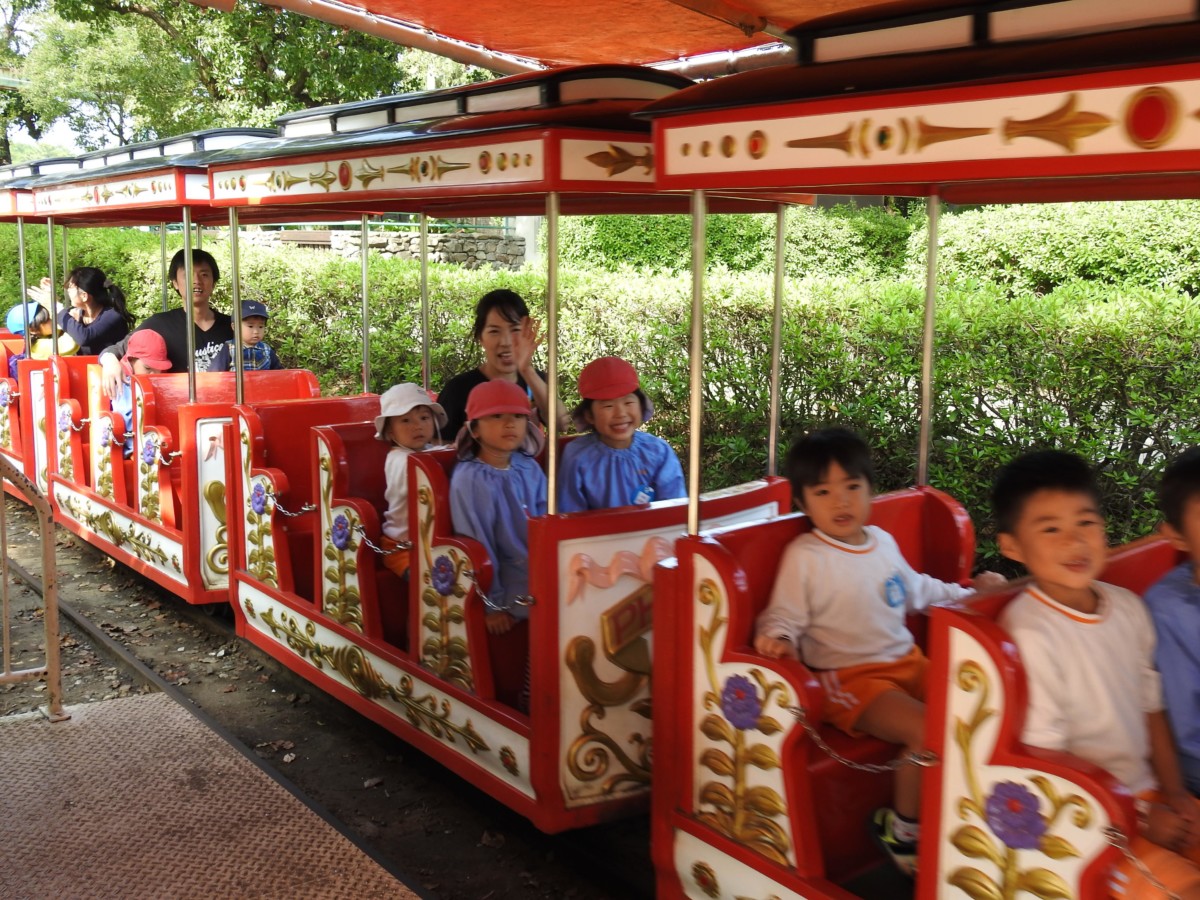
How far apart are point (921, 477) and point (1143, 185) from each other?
101 centimetres

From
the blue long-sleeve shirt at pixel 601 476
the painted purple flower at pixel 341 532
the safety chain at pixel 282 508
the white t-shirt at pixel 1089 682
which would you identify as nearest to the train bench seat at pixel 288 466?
the safety chain at pixel 282 508

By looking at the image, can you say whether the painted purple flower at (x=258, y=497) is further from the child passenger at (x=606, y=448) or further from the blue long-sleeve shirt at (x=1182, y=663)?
the blue long-sleeve shirt at (x=1182, y=663)

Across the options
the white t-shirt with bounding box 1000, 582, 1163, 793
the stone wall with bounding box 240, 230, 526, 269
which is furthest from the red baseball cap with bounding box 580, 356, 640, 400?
the stone wall with bounding box 240, 230, 526, 269

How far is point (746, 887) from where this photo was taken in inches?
103

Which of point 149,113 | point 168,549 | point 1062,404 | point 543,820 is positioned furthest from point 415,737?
point 149,113

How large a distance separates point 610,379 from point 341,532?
4.09ft

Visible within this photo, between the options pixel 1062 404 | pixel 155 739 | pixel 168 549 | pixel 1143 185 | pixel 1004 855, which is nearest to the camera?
pixel 1004 855

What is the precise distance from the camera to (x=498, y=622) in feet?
11.4

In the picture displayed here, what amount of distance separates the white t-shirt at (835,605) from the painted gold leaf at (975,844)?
63 centimetres

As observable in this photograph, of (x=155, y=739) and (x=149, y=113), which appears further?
(x=149, y=113)

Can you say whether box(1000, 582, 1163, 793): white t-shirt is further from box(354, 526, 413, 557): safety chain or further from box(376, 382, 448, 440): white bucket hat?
box(376, 382, 448, 440): white bucket hat

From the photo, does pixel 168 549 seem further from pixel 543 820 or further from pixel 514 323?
pixel 543 820

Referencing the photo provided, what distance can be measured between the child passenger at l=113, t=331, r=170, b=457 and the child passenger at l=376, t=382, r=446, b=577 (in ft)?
7.38

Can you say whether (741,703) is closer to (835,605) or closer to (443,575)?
(835,605)
